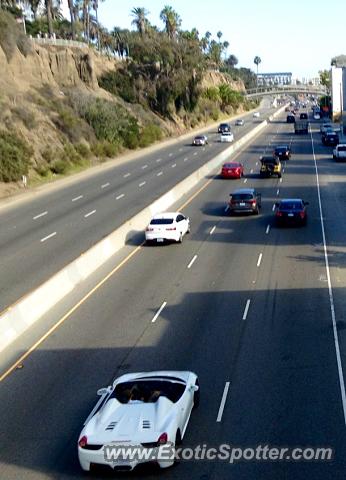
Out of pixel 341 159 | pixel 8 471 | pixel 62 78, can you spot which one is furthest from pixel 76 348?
pixel 62 78

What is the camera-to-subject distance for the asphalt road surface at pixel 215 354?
12672 mm

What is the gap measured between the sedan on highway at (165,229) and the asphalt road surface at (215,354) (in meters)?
0.60

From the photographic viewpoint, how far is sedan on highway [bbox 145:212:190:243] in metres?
31.8

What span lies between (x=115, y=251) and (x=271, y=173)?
27.4 meters

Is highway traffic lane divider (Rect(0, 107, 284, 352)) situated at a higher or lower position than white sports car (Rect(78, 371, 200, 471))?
lower

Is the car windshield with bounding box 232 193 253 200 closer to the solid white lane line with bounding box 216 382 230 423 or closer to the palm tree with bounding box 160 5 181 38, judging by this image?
the solid white lane line with bounding box 216 382 230 423

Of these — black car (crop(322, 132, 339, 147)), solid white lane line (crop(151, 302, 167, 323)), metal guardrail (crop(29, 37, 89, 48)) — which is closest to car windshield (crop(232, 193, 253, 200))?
solid white lane line (crop(151, 302, 167, 323))

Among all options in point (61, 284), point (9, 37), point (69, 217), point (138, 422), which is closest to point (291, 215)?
point (69, 217)

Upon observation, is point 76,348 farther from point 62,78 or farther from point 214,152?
point 62,78

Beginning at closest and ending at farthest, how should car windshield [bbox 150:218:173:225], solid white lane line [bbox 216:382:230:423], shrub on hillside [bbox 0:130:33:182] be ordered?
solid white lane line [bbox 216:382:230:423] < car windshield [bbox 150:218:173:225] < shrub on hillside [bbox 0:130:33:182]

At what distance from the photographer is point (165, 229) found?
31.9 m

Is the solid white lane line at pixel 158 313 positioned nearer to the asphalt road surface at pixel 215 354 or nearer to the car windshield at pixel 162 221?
the asphalt road surface at pixel 215 354

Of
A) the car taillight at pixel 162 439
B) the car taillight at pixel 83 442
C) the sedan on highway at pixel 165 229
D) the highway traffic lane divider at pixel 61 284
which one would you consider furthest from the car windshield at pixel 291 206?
the car taillight at pixel 83 442

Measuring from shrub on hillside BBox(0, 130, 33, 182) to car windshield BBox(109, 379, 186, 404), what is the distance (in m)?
43.0
